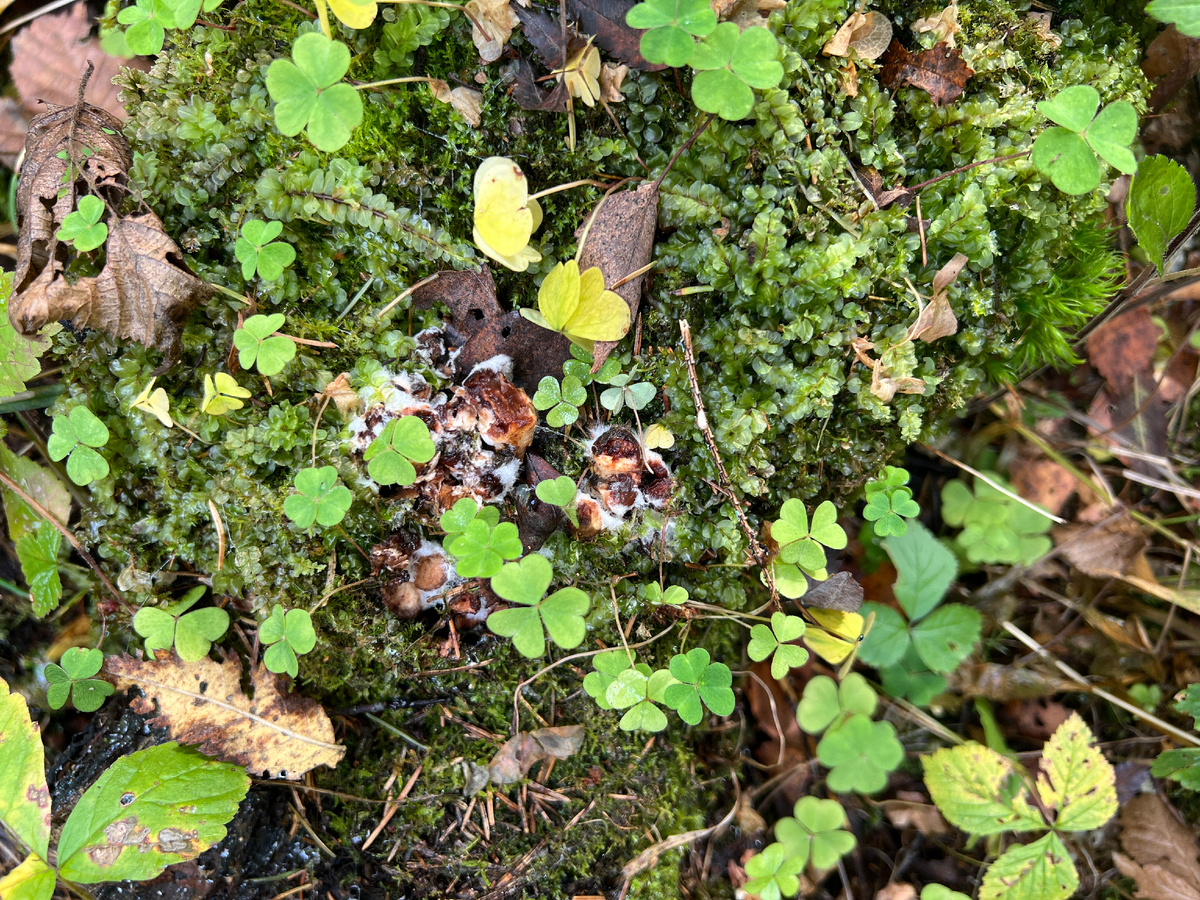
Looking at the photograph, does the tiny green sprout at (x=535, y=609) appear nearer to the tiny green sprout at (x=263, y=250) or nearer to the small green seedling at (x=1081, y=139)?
the tiny green sprout at (x=263, y=250)

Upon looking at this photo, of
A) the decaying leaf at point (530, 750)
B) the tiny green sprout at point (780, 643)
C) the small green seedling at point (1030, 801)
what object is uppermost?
the tiny green sprout at point (780, 643)

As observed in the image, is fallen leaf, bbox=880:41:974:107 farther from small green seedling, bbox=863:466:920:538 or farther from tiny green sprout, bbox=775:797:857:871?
tiny green sprout, bbox=775:797:857:871

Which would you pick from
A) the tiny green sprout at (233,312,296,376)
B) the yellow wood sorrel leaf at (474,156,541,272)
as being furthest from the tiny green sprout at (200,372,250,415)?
the yellow wood sorrel leaf at (474,156,541,272)

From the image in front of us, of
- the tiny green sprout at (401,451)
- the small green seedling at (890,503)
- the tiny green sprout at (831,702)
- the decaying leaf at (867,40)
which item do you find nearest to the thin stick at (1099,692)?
the tiny green sprout at (831,702)

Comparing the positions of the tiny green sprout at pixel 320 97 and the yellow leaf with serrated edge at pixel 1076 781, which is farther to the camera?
the yellow leaf with serrated edge at pixel 1076 781

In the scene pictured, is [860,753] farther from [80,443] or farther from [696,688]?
[80,443]

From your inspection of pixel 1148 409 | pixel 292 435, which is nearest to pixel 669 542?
pixel 292 435

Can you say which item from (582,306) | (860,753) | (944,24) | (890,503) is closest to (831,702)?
(860,753)

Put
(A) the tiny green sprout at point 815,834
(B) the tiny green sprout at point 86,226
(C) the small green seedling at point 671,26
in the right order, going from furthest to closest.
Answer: (A) the tiny green sprout at point 815,834 → (B) the tiny green sprout at point 86,226 → (C) the small green seedling at point 671,26
